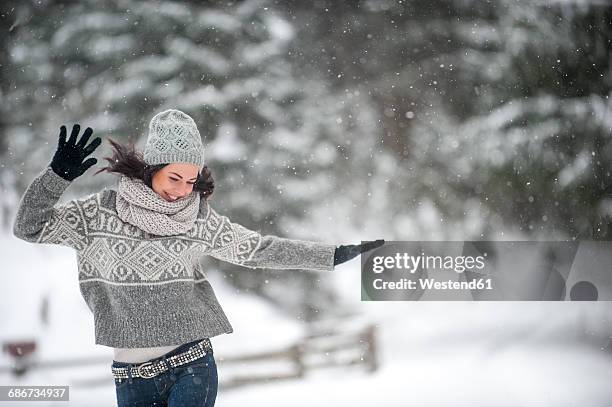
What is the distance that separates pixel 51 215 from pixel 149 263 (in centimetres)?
26

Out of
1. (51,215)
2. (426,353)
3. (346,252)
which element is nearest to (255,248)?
(346,252)

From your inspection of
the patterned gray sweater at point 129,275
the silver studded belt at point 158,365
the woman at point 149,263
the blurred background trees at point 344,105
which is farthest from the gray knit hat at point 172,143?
the blurred background trees at point 344,105

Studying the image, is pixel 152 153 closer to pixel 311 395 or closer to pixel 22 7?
pixel 311 395

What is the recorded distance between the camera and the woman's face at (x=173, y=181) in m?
1.80

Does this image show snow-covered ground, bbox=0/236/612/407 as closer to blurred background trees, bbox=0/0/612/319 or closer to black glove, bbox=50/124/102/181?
blurred background trees, bbox=0/0/612/319

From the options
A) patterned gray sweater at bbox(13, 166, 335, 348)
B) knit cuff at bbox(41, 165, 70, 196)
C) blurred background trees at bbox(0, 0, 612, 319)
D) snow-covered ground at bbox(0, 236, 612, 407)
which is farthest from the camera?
blurred background trees at bbox(0, 0, 612, 319)

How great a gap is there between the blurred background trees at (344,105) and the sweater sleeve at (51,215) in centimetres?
168

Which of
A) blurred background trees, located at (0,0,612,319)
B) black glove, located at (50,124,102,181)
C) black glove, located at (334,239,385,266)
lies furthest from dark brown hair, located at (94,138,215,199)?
blurred background trees, located at (0,0,612,319)

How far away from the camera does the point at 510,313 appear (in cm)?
326

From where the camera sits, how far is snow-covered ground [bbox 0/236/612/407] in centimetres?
325

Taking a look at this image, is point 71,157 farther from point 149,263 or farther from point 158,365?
point 158,365

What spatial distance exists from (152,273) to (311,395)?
1709 mm

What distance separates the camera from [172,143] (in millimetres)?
1802

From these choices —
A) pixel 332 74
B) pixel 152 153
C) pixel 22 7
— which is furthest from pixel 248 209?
pixel 152 153
